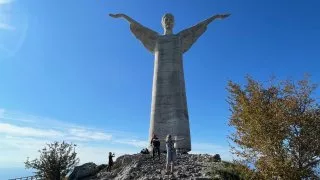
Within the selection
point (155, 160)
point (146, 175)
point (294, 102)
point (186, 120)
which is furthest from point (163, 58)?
point (294, 102)

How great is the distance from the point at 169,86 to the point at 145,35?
590cm

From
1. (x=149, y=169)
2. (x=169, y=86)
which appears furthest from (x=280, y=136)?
(x=169, y=86)

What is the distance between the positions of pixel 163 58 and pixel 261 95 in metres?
14.8

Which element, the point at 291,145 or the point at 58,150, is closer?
the point at 291,145

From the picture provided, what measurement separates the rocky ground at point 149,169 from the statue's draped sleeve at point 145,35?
36.3ft

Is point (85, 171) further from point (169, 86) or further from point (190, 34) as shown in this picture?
point (190, 34)

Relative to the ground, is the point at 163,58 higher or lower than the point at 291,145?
higher

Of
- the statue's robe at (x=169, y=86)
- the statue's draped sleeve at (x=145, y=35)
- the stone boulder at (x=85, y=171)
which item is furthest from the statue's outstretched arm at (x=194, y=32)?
the stone boulder at (x=85, y=171)

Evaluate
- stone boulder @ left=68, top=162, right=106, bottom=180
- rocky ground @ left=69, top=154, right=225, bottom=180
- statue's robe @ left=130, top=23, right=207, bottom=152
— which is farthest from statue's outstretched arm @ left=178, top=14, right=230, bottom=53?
stone boulder @ left=68, top=162, right=106, bottom=180

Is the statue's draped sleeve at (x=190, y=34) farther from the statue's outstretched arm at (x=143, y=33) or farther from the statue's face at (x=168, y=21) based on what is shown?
the statue's outstretched arm at (x=143, y=33)

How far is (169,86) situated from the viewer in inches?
1296

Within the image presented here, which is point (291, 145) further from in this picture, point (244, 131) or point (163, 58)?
point (163, 58)

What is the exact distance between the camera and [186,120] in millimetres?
32562

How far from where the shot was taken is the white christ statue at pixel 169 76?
1264 inches
